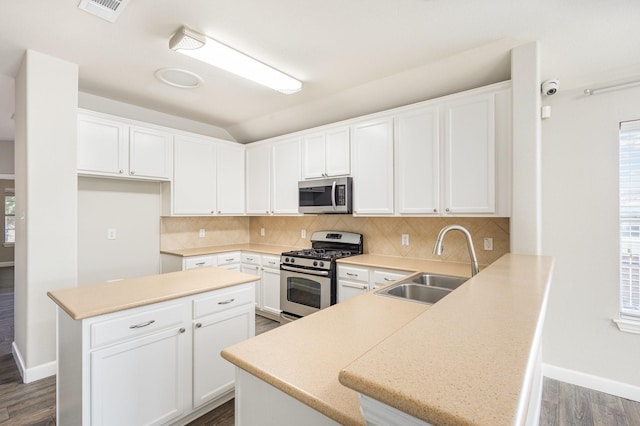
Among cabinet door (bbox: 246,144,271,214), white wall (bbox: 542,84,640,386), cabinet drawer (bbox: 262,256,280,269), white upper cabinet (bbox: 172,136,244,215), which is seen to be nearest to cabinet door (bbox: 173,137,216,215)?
white upper cabinet (bbox: 172,136,244,215)

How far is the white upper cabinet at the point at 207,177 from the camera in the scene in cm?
377

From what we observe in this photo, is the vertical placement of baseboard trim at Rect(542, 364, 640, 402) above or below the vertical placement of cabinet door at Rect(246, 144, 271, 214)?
below

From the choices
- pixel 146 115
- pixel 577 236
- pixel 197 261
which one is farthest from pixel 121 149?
pixel 577 236

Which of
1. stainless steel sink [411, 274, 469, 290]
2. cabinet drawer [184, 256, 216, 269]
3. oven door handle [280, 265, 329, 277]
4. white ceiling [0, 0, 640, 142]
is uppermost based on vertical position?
white ceiling [0, 0, 640, 142]

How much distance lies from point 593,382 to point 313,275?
99.9 inches

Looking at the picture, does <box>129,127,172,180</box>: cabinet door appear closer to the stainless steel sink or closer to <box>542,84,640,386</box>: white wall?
the stainless steel sink

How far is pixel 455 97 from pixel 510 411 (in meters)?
2.75

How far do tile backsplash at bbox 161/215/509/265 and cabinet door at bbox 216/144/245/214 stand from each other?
0.41 m

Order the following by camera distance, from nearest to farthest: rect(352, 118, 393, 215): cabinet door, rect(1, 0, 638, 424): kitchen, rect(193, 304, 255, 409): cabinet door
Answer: rect(193, 304, 255, 409): cabinet door, rect(1, 0, 638, 424): kitchen, rect(352, 118, 393, 215): cabinet door

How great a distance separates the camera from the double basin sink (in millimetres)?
2023

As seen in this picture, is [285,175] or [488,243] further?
[285,175]

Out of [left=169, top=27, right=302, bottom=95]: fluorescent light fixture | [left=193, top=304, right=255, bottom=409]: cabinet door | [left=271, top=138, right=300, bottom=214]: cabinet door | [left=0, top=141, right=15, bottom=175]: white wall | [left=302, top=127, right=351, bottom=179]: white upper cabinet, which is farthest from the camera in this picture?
[left=0, top=141, right=15, bottom=175]: white wall

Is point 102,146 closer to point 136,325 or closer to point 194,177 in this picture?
point 194,177

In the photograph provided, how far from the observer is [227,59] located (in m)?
2.35
